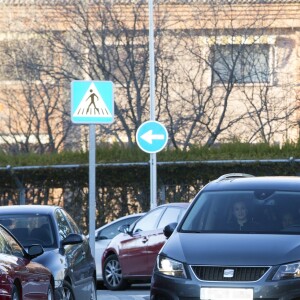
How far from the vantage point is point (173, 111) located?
37281mm

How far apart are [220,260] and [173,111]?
25.6 meters

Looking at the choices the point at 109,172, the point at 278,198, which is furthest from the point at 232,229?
the point at 109,172

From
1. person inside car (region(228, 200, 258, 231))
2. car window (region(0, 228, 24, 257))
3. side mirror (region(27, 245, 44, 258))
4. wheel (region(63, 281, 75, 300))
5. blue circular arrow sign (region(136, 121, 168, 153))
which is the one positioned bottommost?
wheel (region(63, 281, 75, 300))

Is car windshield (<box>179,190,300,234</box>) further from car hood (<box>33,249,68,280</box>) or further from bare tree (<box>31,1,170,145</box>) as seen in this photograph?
bare tree (<box>31,1,170,145</box>)

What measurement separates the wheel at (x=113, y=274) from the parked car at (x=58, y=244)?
5.77 metres

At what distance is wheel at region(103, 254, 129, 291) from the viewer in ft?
72.1

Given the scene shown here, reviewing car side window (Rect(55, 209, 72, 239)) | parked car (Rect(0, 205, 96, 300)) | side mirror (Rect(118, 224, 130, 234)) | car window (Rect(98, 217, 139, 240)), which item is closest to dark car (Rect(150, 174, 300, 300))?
parked car (Rect(0, 205, 96, 300))

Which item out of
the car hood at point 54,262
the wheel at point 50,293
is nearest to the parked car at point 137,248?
the car hood at point 54,262

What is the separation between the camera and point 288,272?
11531 millimetres

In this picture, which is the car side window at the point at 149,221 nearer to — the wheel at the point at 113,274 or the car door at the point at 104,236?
the wheel at the point at 113,274

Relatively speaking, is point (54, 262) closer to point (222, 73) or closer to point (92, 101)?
point (92, 101)

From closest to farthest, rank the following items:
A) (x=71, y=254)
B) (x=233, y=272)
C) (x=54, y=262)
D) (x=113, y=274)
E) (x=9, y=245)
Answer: (x=233, y=272) → (x=9, y=245) → (x=54, y=262) → (x=71, y=254) → (x=113, y=274)

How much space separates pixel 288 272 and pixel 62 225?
4736mm

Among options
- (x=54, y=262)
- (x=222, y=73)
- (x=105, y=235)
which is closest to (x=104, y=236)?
(x=105, y=235)
